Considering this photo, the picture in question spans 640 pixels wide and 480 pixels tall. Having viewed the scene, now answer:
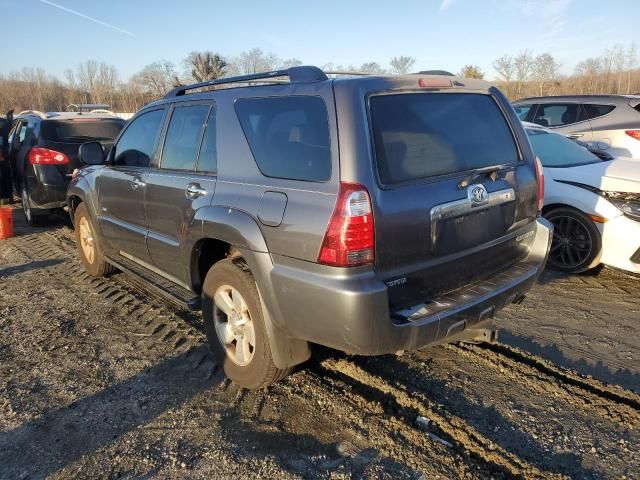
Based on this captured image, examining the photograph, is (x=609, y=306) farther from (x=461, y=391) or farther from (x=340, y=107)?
(x=340, y=107)

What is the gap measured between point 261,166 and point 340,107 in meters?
0.63

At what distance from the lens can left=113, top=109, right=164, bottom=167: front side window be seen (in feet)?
13.4

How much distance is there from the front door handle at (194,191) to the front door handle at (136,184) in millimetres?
789

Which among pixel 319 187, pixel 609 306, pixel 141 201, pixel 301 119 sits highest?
pixel 301 119

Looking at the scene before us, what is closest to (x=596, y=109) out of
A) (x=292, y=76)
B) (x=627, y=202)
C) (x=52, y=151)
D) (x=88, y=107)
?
(x=627, y=202)

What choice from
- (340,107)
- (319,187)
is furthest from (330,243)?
(340,107)

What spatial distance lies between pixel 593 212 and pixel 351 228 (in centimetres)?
360

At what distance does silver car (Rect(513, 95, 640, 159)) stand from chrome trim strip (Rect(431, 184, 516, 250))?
242 inches

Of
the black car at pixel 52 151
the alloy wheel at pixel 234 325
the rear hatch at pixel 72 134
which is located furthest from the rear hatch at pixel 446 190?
the black car at pixel 52 151

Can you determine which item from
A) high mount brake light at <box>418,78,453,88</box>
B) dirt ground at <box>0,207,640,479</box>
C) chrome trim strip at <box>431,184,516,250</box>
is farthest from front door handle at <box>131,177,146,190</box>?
chrome trim strip at <box>431,184,516,250</box>

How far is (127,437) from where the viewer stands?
2.79m

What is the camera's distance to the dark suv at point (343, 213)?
7.97 feet

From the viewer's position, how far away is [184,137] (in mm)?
3674

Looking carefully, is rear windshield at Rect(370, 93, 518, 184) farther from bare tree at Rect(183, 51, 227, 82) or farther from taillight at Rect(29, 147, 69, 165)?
bare tree at Rect(183, 51, 227, 82)
